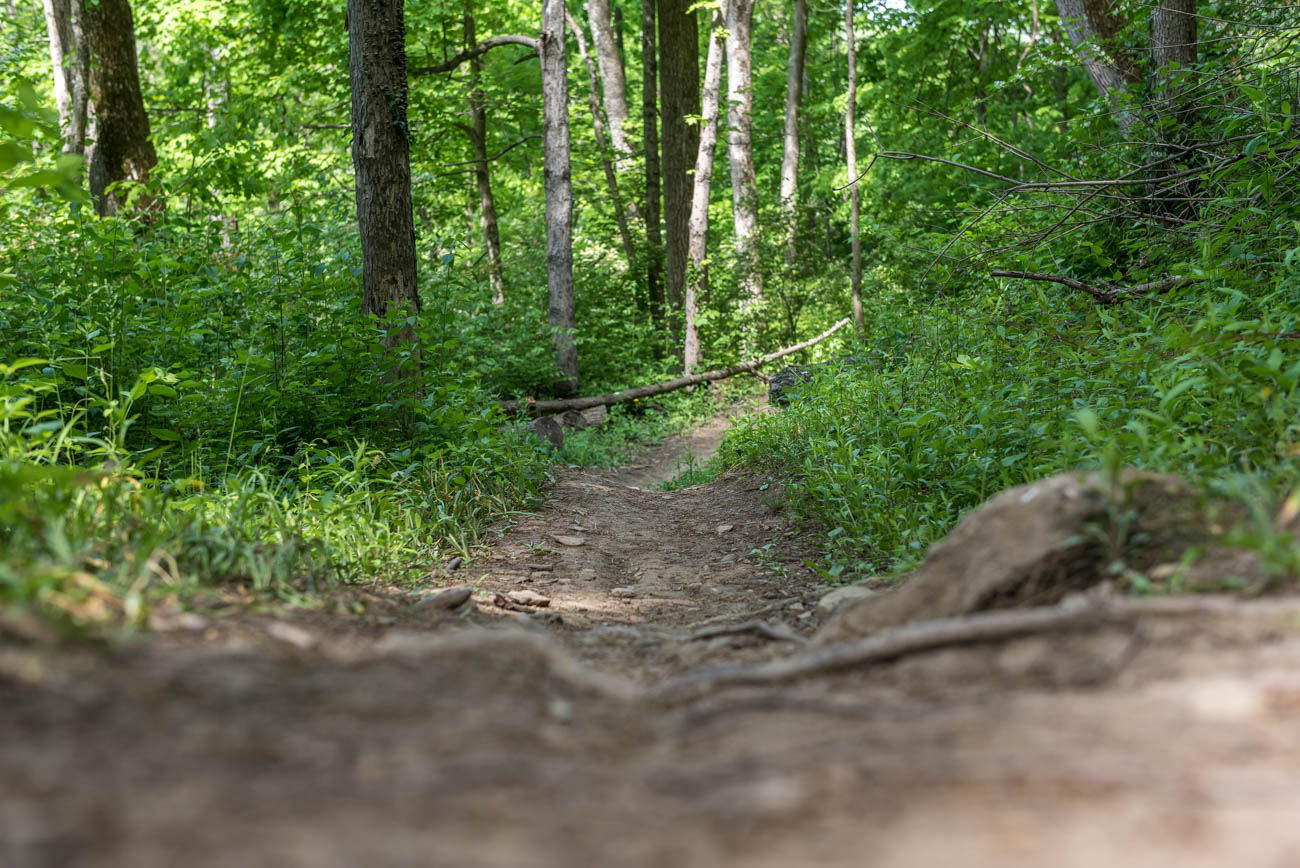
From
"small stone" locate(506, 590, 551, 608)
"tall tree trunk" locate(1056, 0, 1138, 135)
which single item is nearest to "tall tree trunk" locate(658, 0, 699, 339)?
"tall tree trunk" locate(1056, 0, 1138, 135)

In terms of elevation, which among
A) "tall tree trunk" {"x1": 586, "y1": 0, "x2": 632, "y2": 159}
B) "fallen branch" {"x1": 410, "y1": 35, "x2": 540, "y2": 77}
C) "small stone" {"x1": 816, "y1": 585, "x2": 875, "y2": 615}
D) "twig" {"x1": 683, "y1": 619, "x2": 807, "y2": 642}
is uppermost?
"tall tree trunk" {"x1": 586, "y1": 0, "x2": 632, "y2": 159}

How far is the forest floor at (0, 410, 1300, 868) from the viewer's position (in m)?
1.30

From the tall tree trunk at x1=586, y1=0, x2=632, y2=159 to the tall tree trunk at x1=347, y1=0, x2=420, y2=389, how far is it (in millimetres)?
11947

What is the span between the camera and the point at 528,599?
4.35 metres

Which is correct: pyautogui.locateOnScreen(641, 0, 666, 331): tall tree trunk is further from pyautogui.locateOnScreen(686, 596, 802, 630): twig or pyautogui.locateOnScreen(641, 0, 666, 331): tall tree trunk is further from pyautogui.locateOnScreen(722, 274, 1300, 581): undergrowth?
pyautogui.locateOnScreen(686, 596, 802, 630): twig

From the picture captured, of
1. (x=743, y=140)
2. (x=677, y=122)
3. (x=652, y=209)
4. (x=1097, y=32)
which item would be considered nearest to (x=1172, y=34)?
(x=1097, y=32)

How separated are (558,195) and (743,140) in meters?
4.11

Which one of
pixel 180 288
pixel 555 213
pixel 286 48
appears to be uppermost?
pixel 286 48

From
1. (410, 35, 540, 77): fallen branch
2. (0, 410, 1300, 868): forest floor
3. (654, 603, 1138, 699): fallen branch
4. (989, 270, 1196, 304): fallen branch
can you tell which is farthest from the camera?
(410, 35, 540, 77): fallen branch

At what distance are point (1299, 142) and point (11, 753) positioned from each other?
21.3ft

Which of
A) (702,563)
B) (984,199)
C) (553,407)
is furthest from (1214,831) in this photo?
(553,407)

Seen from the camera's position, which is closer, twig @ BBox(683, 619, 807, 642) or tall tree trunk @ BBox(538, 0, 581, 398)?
twig @ BBox(683, 619, 807, 642)

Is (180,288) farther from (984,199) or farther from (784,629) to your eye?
(984,199)

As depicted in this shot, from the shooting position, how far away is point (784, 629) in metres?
3.38
